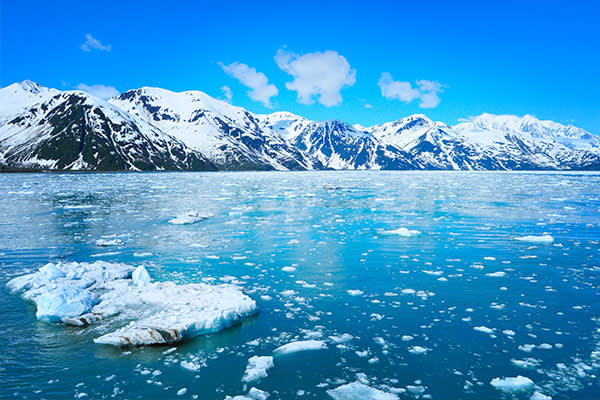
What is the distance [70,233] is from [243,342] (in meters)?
21.8

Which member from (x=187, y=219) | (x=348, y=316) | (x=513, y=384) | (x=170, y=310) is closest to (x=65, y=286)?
(x=170, y=310)

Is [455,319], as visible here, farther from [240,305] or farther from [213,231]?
[213,231]

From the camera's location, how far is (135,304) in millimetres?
12484

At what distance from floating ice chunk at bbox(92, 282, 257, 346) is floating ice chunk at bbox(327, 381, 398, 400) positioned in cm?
465

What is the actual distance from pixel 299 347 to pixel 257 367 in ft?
4.56

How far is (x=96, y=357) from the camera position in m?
9.27

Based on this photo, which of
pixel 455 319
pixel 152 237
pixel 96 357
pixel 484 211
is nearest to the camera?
pixel 96 357

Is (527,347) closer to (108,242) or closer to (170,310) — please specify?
(170,310)

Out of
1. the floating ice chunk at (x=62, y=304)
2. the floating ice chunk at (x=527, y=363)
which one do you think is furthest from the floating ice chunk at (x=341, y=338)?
the floating ice chunk at (x=62, y=304)

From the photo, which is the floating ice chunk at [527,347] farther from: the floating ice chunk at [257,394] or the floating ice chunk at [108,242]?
the floating ice chunk at [108,242]

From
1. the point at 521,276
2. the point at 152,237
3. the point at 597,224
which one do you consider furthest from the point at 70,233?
the point at 597,224

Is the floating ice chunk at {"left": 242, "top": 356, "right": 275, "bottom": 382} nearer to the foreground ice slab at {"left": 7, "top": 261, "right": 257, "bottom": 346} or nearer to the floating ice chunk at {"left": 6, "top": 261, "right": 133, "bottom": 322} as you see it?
the foreground ice slab at {"left": 7, "top": 261, "right": 257, "bottom": 346}

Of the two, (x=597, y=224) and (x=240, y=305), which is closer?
(x=240, y=305)

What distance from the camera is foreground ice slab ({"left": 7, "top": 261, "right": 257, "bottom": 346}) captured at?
10.3 meters
